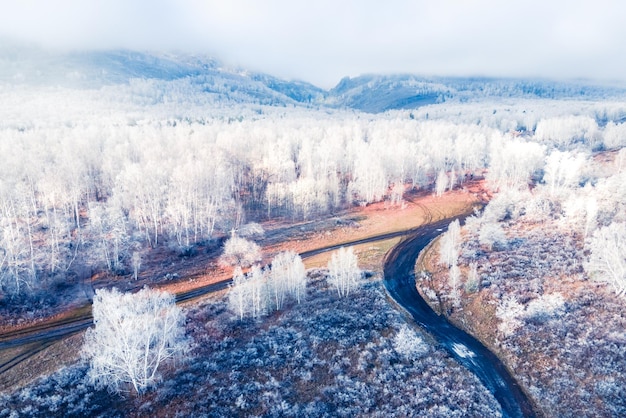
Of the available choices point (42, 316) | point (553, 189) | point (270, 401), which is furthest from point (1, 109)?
point (553, 189)

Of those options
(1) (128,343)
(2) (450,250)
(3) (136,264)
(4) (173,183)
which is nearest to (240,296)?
(1) (128,343)

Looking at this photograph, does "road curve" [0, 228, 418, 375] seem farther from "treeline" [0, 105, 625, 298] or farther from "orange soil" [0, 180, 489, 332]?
"treeline" [0, 105, 625, 298]

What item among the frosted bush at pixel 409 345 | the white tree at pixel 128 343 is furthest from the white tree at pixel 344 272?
the white tree at pixel 128 343

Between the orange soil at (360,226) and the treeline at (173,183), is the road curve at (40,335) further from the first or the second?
the treeline at (173,183)

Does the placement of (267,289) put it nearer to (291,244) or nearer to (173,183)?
(291,244)

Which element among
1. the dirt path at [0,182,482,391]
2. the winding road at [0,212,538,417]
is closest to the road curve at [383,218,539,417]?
the winding road at [0,212,538,417]

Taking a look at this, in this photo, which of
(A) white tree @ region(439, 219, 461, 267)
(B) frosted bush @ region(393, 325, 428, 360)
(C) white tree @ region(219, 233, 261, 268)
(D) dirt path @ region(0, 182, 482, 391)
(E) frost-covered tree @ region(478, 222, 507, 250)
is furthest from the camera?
(C) white tree @ region(219, 233, 261, 268)
